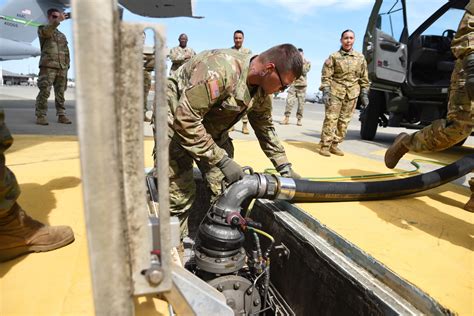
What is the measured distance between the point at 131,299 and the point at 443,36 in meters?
6.76

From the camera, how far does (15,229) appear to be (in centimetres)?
147

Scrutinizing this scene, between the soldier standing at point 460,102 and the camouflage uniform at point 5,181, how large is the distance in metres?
2.66

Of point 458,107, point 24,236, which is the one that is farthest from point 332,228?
point 24,236

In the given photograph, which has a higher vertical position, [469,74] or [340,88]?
[469,74]

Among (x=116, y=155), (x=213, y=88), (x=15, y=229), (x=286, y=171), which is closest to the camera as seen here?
(x=116, y=155)

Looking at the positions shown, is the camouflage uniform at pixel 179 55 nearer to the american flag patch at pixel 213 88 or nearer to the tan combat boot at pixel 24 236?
the american flag patch at pixel 213 88

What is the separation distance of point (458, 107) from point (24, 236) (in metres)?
2.88

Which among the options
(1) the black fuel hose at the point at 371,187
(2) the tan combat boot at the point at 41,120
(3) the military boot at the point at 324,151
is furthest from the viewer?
(2) the tan combat boot at the point at 41,120

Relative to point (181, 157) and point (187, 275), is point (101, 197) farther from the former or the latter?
point (181, 157)

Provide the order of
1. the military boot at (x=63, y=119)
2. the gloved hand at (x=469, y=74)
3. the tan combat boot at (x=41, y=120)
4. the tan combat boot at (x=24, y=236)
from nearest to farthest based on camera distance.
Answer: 1. the tan combat boot at (x=24, y=236)
2. the gloved hand at (x=469, y=74)
3. the tan combat boot at (x=41, y=120)
4. the military boot at (x=63, y=119)

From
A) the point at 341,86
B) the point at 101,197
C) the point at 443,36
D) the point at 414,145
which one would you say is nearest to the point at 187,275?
the point at 101,197

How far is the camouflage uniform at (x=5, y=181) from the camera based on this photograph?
1.33m

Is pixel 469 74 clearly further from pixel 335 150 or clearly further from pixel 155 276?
pixel 335 150

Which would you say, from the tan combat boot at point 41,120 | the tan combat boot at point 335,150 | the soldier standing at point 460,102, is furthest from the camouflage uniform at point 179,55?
the soldier standing at point 460,102
